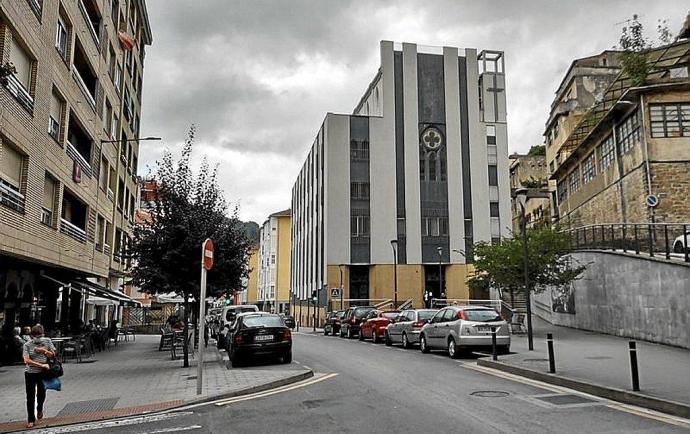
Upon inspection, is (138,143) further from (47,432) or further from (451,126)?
(47,432)

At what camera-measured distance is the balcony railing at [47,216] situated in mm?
19423

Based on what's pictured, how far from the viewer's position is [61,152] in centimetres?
2114

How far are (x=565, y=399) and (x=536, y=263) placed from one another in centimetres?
1662

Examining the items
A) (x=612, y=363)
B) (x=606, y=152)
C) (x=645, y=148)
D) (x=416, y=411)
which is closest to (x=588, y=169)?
(x=606, y=152)

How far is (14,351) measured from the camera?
18.5m

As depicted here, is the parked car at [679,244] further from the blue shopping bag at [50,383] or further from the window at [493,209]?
the window at [493,209]

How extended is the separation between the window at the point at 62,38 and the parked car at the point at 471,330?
1618cm

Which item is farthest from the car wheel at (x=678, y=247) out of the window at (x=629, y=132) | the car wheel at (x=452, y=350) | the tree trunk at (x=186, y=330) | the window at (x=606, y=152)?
the tree trunk at (x=186, y=330)

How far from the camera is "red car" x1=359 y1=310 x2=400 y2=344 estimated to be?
87.0 feet

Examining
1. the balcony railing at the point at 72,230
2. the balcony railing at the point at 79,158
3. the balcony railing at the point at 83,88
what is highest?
the balcony railing at the point at 83,88

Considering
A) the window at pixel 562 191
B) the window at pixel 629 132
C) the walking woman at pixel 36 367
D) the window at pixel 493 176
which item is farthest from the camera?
the window at pixel 493 176

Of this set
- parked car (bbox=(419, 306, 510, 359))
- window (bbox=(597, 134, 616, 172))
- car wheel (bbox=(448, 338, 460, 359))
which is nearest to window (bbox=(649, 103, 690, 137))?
window (bbox=(597, 134, 616, 172))

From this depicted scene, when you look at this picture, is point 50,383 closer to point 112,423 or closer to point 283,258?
point 112,423

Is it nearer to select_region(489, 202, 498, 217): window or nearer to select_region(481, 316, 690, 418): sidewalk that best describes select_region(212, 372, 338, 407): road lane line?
select_region(481, 316, 690, 418): sidewalk
